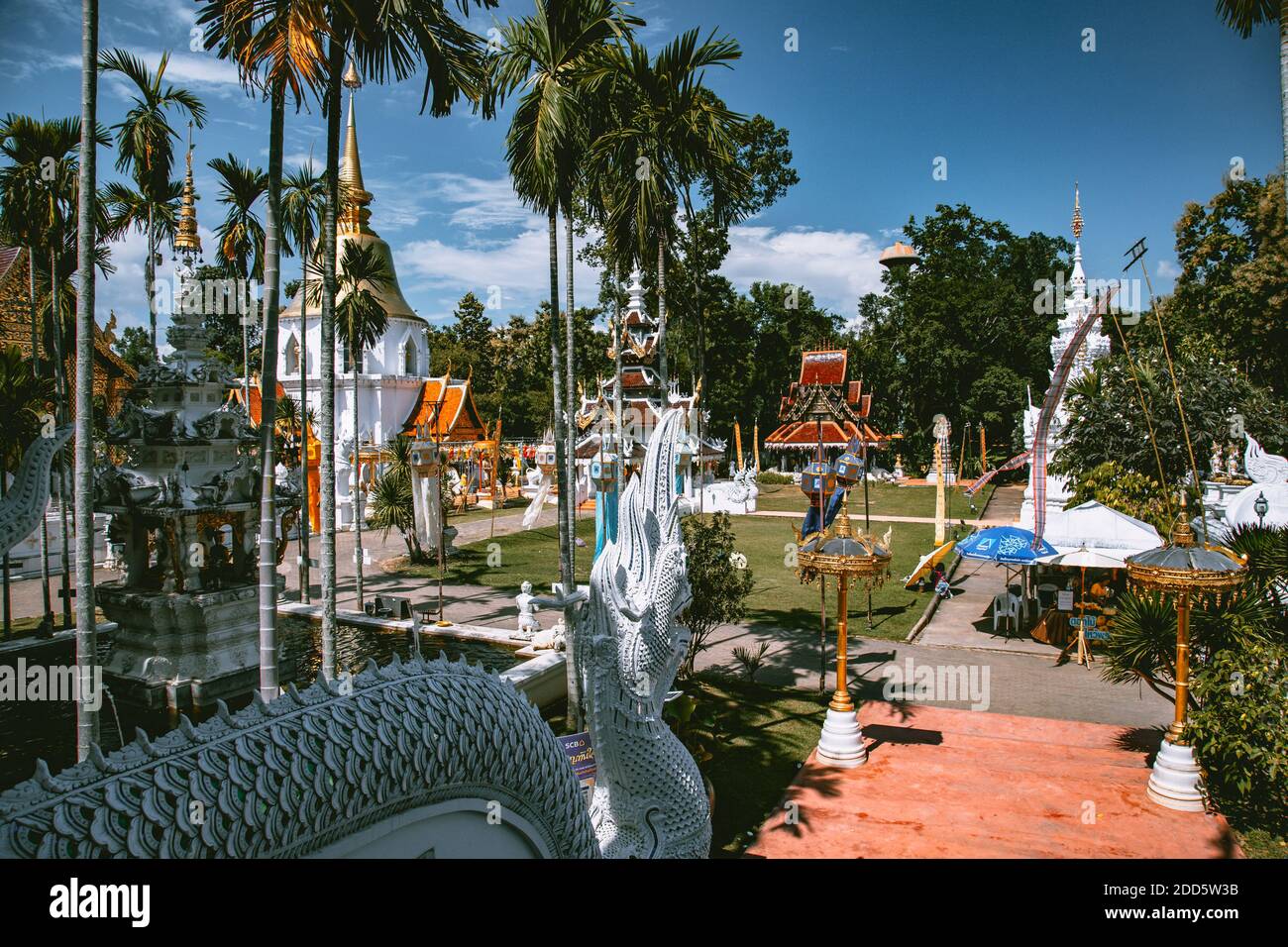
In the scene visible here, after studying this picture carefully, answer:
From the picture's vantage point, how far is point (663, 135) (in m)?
12.5

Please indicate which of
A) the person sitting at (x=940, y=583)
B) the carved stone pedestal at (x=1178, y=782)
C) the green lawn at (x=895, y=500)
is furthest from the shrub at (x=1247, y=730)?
the green lawn at (x=895, y=500)

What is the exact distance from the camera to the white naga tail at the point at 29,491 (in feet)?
27.0

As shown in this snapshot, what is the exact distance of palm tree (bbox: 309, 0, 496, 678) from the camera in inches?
321

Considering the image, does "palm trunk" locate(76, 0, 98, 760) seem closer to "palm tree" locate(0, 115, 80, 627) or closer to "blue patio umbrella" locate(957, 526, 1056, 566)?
"palm tree" locate(0, 115, 80, 627)

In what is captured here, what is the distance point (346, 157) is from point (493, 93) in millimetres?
24221

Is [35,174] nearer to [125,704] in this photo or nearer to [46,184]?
[46,184]

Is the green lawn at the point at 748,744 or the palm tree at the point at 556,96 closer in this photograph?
the green lawn at the point at 748,744

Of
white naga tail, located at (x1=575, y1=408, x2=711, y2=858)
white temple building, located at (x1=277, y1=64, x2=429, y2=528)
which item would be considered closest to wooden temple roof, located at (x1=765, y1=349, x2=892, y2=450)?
white temple building, located at (x1=277, y1=64, x2=429, y2=528)

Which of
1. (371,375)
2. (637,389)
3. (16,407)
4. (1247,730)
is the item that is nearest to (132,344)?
(371,375)

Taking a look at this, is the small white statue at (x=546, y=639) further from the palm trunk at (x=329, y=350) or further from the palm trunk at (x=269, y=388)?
the palm trunk at (x=269, y=388)

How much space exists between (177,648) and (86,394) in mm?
6549

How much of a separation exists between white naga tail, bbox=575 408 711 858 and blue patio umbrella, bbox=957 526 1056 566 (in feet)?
36.6

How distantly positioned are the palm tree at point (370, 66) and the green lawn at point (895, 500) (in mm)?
31616
